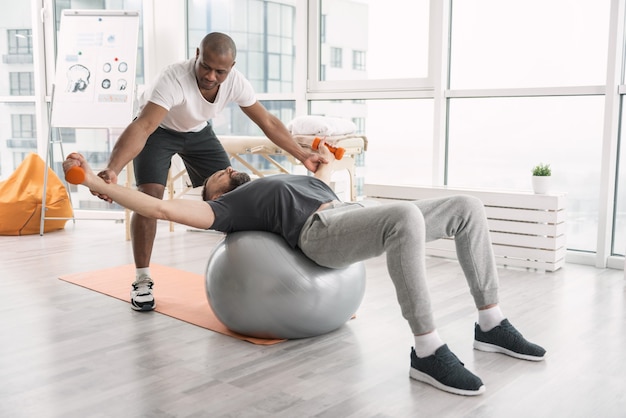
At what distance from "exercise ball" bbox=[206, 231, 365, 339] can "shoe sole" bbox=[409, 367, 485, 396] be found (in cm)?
43

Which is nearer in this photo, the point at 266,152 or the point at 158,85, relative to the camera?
the point at 158,85

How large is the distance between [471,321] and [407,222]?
898 mm

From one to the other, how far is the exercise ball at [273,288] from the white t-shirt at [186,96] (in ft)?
2.11

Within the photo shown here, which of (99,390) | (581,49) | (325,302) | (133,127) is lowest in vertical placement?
(99,390)

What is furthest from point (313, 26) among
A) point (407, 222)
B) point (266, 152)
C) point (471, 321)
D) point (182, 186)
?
point (407, 222)

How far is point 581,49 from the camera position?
388cm

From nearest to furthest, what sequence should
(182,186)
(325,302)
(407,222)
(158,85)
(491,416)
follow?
1. (491,416)
2. (407,222)
3. (325,302)
4. (158,85)
5. (182,186)

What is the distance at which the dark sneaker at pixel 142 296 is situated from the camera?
2.90 meters

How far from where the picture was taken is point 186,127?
2.96 metres

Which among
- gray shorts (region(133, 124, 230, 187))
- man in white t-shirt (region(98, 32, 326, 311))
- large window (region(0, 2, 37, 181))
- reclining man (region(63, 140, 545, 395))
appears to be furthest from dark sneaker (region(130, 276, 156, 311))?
large window (region(0, 2, 37, 181))

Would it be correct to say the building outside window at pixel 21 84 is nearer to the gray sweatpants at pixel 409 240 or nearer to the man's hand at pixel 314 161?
the man's hand at pixel 314 161

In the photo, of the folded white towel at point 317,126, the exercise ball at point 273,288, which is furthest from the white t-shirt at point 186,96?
the folded white towel at point 317,126

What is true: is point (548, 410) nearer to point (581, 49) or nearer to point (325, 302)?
point (325, 302)

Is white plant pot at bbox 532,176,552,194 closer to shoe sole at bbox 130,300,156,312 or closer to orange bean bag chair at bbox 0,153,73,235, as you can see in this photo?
shoe sole at bbox 130,300,156,312
